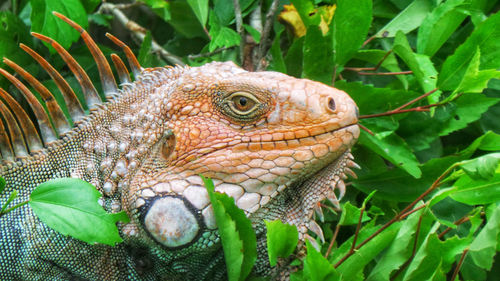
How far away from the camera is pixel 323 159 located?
1.99 meters

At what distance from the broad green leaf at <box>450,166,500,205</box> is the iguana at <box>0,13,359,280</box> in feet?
1.31

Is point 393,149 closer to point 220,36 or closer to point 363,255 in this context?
point 363,255

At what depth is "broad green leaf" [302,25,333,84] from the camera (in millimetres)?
2572

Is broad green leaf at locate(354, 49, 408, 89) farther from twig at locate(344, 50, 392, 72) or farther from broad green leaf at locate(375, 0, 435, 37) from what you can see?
broad green leaf at locate(375, 0, 435, 37)

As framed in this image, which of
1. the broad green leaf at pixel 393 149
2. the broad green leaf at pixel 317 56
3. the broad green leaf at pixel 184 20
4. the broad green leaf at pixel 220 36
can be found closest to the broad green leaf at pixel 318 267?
the broad green leaf at pixel 393 149

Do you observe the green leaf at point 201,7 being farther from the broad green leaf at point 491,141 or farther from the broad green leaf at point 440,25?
the broad green leaf at point 491,141

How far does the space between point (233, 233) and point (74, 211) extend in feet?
1.71

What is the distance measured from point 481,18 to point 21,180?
90.2 inches

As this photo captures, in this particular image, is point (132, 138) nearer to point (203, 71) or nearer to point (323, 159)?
point (203, 71)

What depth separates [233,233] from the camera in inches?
71.3

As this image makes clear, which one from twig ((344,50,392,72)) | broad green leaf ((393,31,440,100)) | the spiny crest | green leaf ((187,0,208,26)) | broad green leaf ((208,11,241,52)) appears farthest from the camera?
green leaf ((187,0,208,26))

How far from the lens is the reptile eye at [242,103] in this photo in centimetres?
204

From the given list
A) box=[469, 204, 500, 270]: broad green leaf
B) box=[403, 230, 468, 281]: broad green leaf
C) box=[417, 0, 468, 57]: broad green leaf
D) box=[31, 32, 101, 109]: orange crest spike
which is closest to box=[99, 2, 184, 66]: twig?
box=[31, 32, 101, 109]: orange crest spike

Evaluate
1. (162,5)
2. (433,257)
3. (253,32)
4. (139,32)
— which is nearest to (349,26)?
(253,32)
